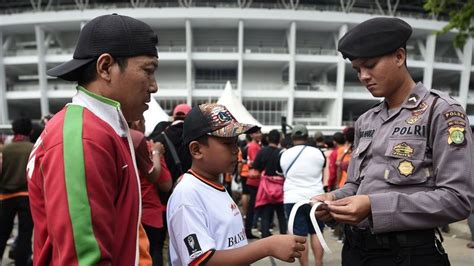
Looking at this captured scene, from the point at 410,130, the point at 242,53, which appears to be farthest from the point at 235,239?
the point at 242,53

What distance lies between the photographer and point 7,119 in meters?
35.3

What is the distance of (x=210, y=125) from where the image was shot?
193 centimetres

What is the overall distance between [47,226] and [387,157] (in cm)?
145

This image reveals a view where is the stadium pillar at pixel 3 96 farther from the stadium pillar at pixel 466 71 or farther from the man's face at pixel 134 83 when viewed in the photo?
the stadium pillar at pixel 466 71

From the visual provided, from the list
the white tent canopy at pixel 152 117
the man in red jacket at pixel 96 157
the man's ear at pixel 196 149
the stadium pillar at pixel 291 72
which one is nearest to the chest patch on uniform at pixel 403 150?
the man's ear at pixel 196 149

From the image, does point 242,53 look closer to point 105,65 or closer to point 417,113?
point 417,113

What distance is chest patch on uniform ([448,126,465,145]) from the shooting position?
1492mm

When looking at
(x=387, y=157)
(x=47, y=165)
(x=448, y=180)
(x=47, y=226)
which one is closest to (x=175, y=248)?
(x=47, y=226)

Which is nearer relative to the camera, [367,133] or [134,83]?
[134,83]

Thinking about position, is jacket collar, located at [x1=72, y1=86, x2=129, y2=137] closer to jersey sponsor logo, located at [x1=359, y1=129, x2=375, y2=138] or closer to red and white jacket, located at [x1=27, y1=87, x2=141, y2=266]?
red and white jacket, located at [x1=27, y1=87, x2=141, y2=266]

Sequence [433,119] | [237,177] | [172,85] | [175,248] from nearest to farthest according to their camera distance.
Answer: [433,119]
[175,248]
[237,177]
[172,85]

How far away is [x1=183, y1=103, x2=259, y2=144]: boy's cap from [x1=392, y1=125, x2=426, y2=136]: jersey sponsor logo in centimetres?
76

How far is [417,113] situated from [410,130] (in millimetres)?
95

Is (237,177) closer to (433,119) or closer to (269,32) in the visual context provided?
(433,119)
